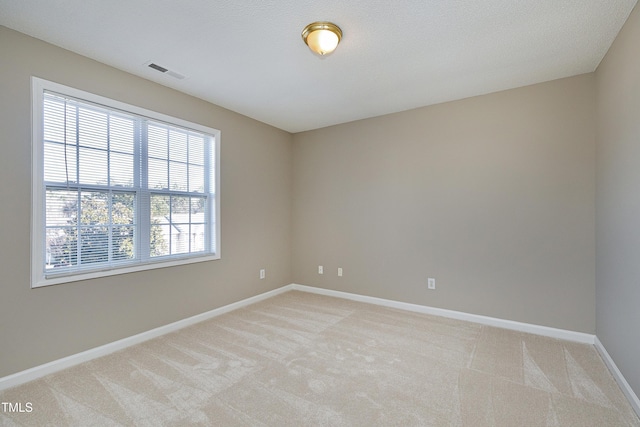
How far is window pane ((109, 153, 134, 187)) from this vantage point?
2.68 m

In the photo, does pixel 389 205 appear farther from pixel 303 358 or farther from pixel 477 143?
pixel 303 358

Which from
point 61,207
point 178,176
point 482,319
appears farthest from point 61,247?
point 482,319

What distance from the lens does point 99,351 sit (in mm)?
2527

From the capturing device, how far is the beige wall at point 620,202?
189cm

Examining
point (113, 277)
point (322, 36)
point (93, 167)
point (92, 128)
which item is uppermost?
point (322, 36)

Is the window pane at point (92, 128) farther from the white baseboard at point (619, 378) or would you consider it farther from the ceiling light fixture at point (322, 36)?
the white baseboard at point (619, 378)

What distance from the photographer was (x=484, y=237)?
128 inches

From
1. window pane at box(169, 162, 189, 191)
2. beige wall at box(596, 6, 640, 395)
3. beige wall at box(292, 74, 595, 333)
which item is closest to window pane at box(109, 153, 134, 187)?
window pane at box(169, 162, 189, 191)

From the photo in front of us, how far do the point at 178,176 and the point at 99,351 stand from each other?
1.82m

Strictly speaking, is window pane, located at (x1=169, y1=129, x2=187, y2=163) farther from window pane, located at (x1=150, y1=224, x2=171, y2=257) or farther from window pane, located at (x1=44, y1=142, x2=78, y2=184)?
window pane, located at (x1=44, y1=142, x2=78, y2=184)

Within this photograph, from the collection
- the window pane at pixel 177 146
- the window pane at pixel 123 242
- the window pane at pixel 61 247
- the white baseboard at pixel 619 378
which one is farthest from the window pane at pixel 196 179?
the white baseboard at pixel 619 378

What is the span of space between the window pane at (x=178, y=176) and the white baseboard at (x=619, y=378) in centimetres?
414

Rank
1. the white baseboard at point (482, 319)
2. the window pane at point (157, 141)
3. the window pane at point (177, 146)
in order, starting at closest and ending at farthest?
the white baseboard at point (482, 319) → the window pane at point (157, 141) → the window pane at point (177, 146)

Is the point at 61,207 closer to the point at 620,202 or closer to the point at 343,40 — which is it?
the point at 343,40
